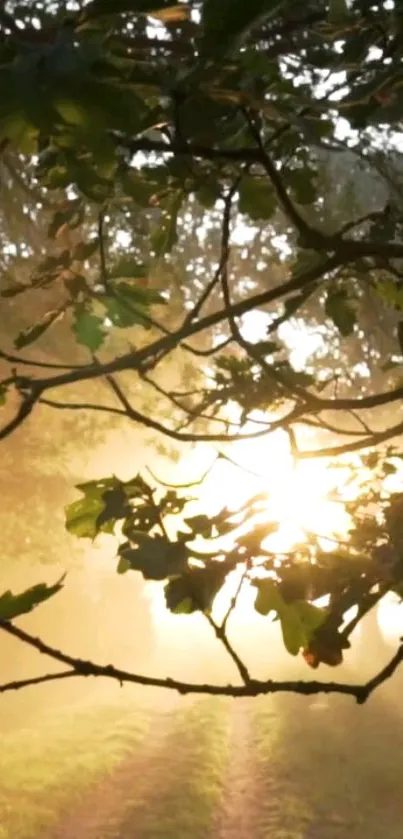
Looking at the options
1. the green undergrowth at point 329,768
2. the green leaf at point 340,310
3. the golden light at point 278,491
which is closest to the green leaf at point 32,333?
the golden light at point 278,491

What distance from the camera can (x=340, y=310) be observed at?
1.53m

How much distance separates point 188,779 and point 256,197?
6.29 meters

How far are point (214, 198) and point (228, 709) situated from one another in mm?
8878

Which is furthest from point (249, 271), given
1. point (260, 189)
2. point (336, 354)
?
point (260, 189)

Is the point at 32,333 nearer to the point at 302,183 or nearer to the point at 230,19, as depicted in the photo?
the point at 302,183

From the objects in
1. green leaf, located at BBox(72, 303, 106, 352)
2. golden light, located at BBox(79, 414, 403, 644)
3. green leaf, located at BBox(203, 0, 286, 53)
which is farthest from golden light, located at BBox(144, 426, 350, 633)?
green leaf, located at BBox(203, 0, 286, 53)

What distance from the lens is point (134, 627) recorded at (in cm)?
1275

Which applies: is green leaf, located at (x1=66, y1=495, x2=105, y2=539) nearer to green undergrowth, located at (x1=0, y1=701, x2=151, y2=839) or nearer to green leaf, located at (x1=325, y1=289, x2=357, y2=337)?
green leaf, located at (x1=325, y1=289, x2=357, y2=337)

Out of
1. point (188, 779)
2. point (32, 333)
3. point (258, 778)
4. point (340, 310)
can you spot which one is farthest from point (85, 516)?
point (258, 778)

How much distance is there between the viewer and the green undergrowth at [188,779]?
18.1 feet

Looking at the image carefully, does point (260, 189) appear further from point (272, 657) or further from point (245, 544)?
point (272, 657)

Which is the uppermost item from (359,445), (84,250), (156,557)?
Answer: (84,250)

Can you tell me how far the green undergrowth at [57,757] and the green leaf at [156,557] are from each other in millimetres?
4985

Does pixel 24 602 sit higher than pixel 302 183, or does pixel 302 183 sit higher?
pixel 302 183
